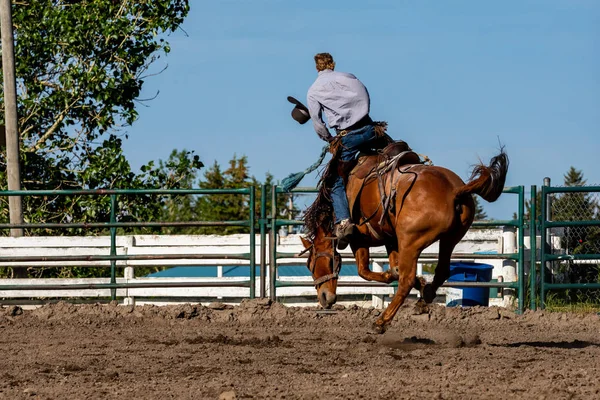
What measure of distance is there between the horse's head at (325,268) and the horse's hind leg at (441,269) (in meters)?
1.22

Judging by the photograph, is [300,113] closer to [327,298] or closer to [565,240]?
[327,298]

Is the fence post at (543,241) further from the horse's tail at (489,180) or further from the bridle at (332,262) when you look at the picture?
the horse's tail at (489,180)

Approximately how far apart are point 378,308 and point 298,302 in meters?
1.36

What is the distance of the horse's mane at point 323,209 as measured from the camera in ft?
31.2

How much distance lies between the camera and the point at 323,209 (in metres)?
9.72

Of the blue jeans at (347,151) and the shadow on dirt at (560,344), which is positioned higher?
the blue jeans at (347,151)

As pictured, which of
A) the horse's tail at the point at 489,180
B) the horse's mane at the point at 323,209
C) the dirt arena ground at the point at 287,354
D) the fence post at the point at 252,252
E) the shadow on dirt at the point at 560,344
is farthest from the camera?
the fence post at the point at 252,252

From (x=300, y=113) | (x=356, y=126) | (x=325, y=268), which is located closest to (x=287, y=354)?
(x=325, y=268)

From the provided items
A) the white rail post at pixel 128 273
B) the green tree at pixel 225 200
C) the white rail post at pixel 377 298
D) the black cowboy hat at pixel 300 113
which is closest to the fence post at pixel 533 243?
the white rail post at pixel 377 298

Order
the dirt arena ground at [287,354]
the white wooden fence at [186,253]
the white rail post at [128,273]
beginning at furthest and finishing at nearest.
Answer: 1. the white rail post at [128,273]
2. the white wooden fence at [186,253]
3. the dirt arena ground at [287,354]

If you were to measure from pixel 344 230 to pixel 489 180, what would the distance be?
1572 millimetres

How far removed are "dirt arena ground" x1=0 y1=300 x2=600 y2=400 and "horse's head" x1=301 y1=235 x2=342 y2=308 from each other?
1.50 feet

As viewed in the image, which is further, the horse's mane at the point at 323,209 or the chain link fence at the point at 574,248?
the chain link fence at the point at 574,248

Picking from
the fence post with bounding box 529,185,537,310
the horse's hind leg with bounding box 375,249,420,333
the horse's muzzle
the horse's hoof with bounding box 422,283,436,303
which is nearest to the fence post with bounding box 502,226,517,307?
the fence post with bounding box 529,185,537,310
